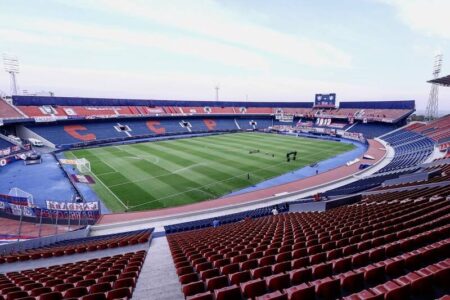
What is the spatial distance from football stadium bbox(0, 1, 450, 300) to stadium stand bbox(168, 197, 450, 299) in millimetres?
31

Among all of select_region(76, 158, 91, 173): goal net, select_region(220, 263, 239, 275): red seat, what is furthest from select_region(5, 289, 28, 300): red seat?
select_region(76, 158, 91, 173): goal net

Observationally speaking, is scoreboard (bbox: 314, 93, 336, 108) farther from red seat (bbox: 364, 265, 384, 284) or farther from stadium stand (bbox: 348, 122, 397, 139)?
red seat (bbox: 364, 265, 384, 284)

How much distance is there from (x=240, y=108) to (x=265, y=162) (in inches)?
1968

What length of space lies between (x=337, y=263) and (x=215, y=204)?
18.3 meters

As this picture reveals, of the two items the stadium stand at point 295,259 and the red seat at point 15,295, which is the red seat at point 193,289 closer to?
the stadium stand at point 295,259

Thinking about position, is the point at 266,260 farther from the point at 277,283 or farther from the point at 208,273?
the point at 277,283

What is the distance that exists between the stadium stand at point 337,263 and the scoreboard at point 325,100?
71.5 metres

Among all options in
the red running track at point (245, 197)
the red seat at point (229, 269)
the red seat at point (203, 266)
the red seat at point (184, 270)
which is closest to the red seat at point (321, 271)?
the red seat at point (229, 269)

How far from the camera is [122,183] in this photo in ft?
92.9

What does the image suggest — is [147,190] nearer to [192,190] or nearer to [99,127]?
[192,190]

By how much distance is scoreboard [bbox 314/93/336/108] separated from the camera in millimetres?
76438

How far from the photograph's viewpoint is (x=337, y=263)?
5.54 metres

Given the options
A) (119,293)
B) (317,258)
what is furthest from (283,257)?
(119,293)

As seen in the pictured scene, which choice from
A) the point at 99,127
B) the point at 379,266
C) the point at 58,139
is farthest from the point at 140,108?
the point at 379,266
